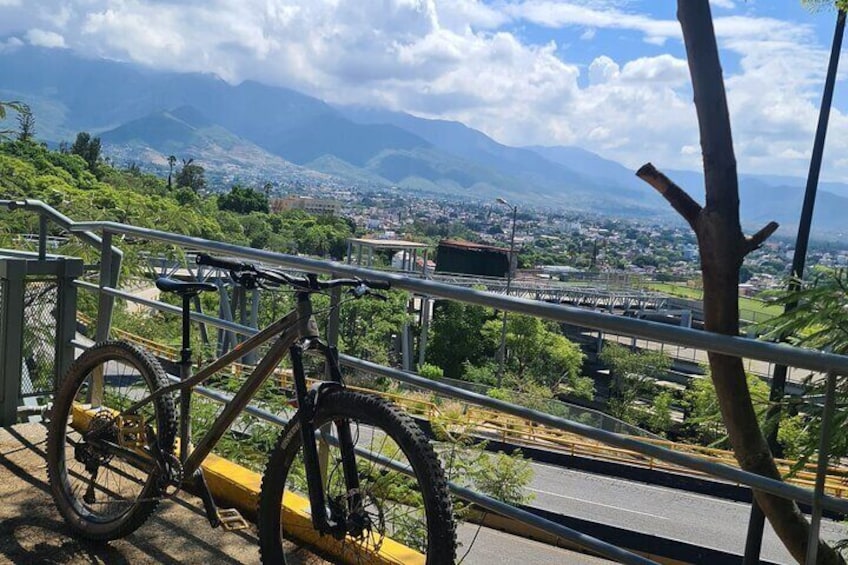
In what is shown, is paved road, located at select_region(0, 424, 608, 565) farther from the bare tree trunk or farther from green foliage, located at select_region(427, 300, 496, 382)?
green foliage, located at select_region(427, 300, 496, 382)

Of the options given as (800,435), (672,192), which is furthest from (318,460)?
(800,435)

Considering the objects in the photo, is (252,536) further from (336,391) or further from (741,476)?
(741,476)

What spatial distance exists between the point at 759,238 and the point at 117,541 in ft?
10.4

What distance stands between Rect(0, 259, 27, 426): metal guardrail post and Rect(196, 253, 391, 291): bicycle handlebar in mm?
2083

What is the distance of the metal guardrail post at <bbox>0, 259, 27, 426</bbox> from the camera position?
443cm

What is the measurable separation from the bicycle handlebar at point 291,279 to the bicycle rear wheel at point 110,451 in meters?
0.73

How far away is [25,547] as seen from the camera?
10.6ft

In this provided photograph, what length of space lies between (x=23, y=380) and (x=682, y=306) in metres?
89.5

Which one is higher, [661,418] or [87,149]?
[87,149]

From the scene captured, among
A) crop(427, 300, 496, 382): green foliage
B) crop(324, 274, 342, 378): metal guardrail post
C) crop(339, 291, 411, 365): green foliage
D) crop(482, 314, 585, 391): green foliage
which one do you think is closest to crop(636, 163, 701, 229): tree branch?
crop(324, 274, 342, 378): metal guardrail post

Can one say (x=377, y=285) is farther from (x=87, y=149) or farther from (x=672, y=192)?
(x=87, y=149)

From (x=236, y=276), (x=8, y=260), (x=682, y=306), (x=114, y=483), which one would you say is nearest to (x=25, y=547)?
(x=114, y=483)

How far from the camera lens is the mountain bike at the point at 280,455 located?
2.49 m

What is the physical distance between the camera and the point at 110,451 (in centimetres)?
342
